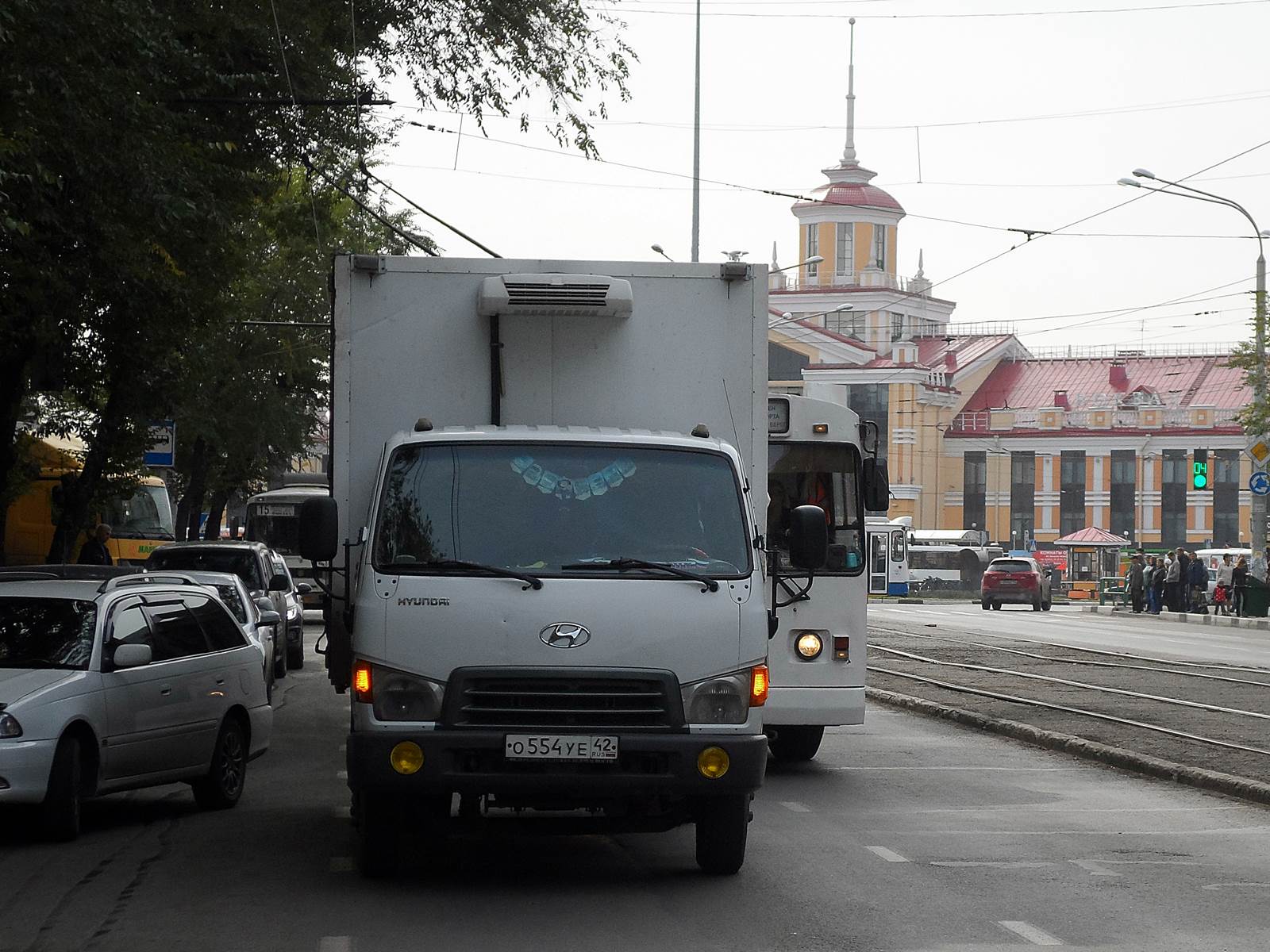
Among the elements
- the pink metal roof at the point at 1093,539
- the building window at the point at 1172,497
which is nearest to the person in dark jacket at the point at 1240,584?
the pink metal roof at the point at 1093,539

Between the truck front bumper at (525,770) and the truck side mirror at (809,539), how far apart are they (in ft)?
3.63

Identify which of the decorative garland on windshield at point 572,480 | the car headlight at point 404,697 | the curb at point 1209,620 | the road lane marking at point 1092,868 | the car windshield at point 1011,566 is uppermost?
the decorative garland on windshield at point 572,480

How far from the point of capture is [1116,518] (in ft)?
296

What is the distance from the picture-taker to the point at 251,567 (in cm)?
2500

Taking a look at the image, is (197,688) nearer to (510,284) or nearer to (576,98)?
(510,284)

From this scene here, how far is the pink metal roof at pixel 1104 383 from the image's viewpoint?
89.8 m

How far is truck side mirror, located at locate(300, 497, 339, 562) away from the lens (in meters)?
8.52

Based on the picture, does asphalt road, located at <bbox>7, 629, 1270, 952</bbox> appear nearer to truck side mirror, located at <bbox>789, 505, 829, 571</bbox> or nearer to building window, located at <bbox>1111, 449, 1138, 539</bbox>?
truck side mirror, located at <bbox>789, 505, 829, 571</bbox>

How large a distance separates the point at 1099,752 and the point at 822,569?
121 inches

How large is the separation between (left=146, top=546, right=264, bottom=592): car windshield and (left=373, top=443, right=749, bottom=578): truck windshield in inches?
638

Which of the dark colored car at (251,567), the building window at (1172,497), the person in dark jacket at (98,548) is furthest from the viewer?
the building window at (1172,497)

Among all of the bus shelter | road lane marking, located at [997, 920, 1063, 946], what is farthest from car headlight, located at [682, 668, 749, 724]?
the bus shelter

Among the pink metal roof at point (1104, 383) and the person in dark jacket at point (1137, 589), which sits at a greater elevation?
the pink metal roof at point (1104, 383)

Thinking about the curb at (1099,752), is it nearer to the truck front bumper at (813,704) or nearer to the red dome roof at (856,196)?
the truck front bumper at (813,704)
